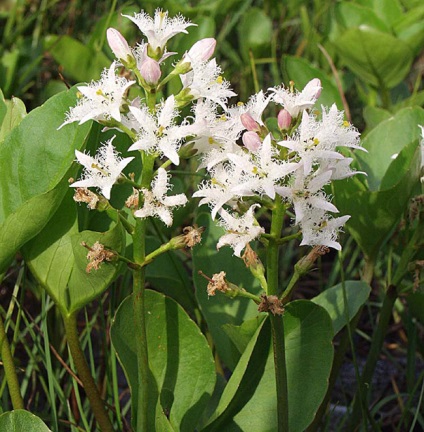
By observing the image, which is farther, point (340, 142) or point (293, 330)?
point (293, 330)

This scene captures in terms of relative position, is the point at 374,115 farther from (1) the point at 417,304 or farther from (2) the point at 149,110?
(2) the point at 149,110

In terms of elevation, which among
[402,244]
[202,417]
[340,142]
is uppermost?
[340,142]

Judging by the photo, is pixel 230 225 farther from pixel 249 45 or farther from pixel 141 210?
pixel 249 45

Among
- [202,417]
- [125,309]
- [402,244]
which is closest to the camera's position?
[125,309]

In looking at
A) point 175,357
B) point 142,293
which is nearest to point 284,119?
point 142,293

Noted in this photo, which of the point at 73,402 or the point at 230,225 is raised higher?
the point at 230,225

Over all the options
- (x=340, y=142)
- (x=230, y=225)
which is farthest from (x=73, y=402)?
(x=340, y=142)

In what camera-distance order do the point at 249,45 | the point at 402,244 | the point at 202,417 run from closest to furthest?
the point at 202,417 < the point at 402,244 < the point at 249,45
